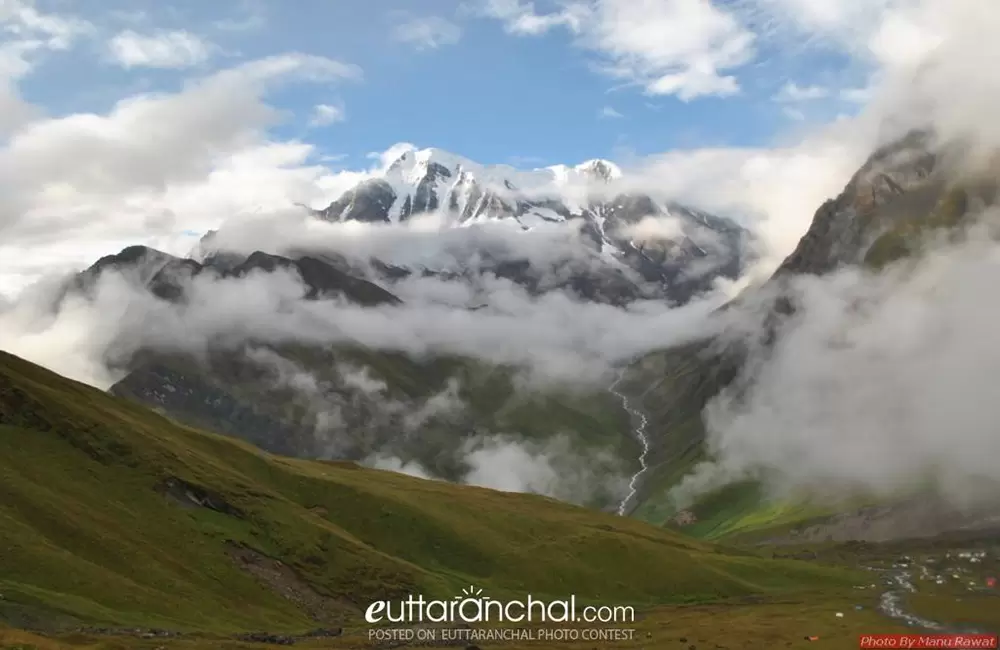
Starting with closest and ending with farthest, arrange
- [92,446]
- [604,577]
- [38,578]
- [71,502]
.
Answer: [38,578]
[71,502]
[92,446]
[604,577]

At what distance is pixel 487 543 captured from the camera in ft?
634

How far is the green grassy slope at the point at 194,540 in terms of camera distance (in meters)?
104

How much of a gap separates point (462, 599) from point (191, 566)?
2002 inches

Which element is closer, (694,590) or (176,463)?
(176,463)

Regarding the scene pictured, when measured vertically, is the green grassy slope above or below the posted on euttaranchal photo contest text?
above

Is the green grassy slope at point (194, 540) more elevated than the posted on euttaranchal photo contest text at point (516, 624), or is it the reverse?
the green grassy slope at point (194, 540)

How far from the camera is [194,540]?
5300 inches

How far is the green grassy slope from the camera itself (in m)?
104

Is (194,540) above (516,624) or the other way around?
above

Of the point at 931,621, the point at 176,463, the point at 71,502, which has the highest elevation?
the point at 176,463

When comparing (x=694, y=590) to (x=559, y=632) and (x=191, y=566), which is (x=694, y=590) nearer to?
(x=559, y=632)

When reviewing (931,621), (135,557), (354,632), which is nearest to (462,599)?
(354,632)

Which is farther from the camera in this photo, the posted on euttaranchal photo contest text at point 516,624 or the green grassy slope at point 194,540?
the posted on euttaranchal photo contest text at point 516,624

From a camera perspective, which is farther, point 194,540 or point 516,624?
point 516,624
